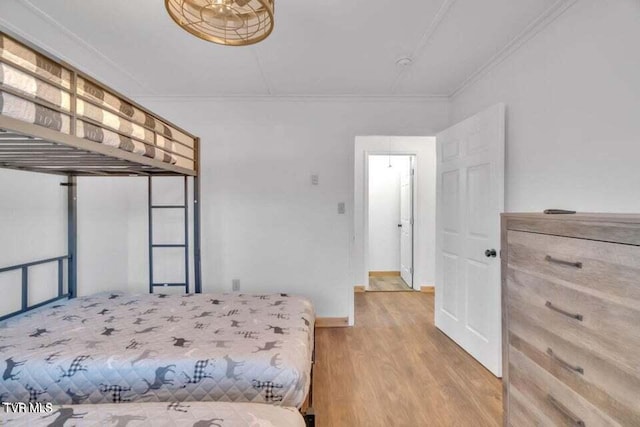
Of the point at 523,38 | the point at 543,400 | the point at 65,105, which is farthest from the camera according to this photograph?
the point at 523,38

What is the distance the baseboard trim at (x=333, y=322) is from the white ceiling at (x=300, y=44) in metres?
2.39

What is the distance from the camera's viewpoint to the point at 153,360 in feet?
4.34

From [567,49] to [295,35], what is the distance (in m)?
1.64

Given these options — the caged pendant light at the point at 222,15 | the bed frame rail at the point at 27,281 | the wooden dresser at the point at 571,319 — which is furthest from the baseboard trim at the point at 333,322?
the caged pendant light at the point at 222,15

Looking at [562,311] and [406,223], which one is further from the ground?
[406,223]

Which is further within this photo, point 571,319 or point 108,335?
point 108,335

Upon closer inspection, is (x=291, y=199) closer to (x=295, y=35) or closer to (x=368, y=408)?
(x=295, y=35)

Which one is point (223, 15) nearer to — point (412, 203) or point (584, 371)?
point (584, 371)

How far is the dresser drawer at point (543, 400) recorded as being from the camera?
37.3 inches

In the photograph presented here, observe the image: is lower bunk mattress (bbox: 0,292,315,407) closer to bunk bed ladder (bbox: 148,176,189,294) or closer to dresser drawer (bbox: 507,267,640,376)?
bunk bed ladder (bbox: 148,176,189,294)

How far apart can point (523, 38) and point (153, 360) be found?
295 centimetres

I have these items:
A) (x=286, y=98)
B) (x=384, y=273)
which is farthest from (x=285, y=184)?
(x=384, y=273)

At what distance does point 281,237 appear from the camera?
9.89 feet

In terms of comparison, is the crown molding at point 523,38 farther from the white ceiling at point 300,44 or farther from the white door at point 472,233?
the white door at point 472,233
